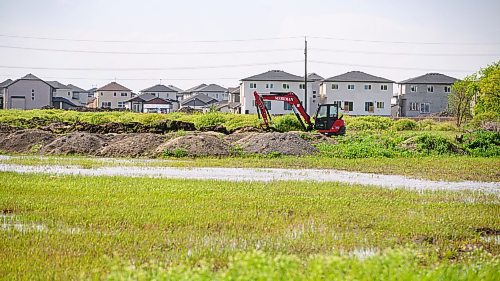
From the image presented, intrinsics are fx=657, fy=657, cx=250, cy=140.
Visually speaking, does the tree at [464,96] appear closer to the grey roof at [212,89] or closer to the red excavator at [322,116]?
the red excavator at [322,116]

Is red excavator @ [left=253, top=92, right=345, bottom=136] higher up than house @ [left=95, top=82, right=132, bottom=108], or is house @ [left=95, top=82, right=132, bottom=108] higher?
house @ [left=95, top=82, right=132, bottom=108]

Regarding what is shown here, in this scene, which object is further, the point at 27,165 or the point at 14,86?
the point at 14,86

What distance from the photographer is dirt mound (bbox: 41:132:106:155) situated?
1110 inches

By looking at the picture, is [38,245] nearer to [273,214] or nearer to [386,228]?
[273,214]

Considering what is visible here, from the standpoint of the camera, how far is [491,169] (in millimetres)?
24125

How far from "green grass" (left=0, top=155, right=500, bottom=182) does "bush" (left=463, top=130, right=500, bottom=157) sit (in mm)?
3384

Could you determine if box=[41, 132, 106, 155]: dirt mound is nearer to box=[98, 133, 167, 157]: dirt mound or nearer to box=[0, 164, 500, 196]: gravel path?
box=[98, 133, 167, 157]: dirt mound

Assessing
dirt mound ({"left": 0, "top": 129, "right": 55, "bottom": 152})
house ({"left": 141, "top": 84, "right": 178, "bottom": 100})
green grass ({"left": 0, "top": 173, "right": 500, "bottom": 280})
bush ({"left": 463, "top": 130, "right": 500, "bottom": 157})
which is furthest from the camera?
house ({"left": 141, "top": 84, "right": 178, "bottom": 100})

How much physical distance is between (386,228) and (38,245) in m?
5.72

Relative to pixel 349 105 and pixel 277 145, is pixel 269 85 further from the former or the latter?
pixel 277 145

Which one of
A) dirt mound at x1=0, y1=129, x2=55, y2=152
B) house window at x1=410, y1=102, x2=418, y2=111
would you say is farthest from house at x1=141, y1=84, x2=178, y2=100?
dirt mound at x1=0, y1=129, x2=55, y2=152

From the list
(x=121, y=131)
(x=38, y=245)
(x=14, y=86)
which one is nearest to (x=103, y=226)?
(x=38, y=245)

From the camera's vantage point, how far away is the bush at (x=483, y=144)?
31016mm

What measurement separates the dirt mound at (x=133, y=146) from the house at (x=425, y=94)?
2232 inches
